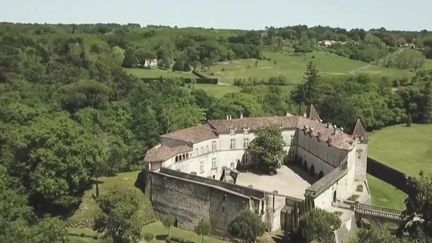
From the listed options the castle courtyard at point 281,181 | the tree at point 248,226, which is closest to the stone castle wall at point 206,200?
the tree at point 248,226

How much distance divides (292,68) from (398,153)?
74.5m

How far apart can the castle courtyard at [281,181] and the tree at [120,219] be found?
18681 mm

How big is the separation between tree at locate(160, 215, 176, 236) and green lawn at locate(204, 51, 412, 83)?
280 feet

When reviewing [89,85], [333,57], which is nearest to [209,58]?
[333,57]

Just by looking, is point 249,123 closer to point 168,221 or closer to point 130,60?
point 168,221

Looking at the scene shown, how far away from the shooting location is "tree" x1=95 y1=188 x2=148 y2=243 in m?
46.4

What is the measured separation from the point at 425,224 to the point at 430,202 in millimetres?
1788

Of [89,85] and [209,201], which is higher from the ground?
[89,85]

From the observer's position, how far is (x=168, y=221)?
52.8 m

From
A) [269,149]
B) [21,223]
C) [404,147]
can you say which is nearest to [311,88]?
[404,147]

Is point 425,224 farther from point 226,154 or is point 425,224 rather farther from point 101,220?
point 226,154

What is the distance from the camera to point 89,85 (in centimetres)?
9431

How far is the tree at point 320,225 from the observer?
47625 mm

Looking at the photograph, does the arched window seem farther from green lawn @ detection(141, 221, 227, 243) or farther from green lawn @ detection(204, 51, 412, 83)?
green lawn @ detection(204, 51, 412, 83)
